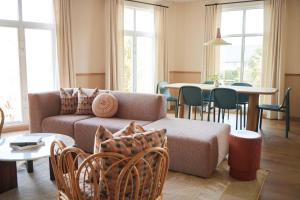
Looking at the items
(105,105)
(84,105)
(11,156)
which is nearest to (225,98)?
(105,105)

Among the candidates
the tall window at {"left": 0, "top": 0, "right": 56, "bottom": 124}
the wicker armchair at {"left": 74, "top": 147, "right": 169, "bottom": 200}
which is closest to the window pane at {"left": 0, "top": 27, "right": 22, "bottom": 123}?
the tall window at {"left": 0, "top": 0, "right": 56, "bottom": 124}

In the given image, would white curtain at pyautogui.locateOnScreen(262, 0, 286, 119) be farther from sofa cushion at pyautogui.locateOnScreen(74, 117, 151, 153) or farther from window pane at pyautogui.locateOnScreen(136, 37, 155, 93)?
sofa cushion at pyautogui.locateOnScreen(74, 117, 151, 153)

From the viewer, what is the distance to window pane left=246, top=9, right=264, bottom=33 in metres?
6.11

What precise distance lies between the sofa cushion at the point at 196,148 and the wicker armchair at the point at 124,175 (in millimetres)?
1249

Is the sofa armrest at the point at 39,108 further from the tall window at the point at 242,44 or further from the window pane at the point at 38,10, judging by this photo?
the tall window at the point at 242,44

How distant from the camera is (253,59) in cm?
632

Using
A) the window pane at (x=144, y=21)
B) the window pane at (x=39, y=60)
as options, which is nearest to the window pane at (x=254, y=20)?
the window pane at (x=144, y=21)

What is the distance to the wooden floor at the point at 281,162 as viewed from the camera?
2.64 metres

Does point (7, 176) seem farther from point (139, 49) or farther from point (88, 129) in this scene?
point (139, 49)

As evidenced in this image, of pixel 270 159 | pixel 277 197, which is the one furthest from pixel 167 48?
pixel 277 197

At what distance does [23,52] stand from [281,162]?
4.44 meters

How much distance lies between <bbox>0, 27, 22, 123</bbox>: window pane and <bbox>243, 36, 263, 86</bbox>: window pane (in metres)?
4.83

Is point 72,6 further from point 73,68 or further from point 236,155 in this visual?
point 236,155

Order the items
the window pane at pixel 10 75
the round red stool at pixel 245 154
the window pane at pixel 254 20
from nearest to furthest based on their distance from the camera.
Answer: the round red stool at pixel 245 154 < the window pane at pixel 10 75 < the window pane at pixel 254 20
